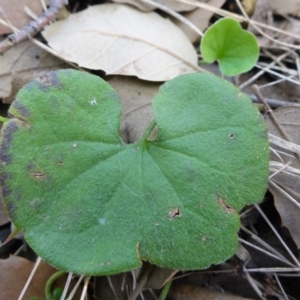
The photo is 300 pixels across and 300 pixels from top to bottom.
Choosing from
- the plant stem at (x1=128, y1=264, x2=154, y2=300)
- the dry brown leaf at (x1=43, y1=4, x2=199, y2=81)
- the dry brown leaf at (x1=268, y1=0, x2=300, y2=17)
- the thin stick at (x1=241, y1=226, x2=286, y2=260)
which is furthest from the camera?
the dry brown leaf at (x1=268, y1=0, x2=300, y2=17)

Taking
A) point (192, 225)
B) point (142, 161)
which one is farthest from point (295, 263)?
point (142, 161)

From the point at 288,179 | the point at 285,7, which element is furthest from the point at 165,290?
the point at 285,7

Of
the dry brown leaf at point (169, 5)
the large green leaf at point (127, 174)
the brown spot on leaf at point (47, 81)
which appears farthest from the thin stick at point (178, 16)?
the brown spot on leaf at point (47, 81)

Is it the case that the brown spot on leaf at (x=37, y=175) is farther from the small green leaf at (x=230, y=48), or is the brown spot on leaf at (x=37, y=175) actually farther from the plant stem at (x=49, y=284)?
the small green leaf at (x=230, y=48)

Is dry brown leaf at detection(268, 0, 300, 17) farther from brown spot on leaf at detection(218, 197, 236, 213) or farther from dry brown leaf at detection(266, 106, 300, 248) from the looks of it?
brown spot on leaf at detection(218, 197, 236, 213)

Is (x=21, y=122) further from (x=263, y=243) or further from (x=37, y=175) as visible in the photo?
(x=263, y=243)

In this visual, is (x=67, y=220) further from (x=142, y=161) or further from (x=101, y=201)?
(x=142, y=161)

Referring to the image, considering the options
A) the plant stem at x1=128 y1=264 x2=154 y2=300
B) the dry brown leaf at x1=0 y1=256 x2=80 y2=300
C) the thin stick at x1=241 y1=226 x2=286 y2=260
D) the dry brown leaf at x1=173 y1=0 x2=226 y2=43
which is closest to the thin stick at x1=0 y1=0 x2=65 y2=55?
the dry brown leaf at x1=173 y1=0 x2=226 y2=43
